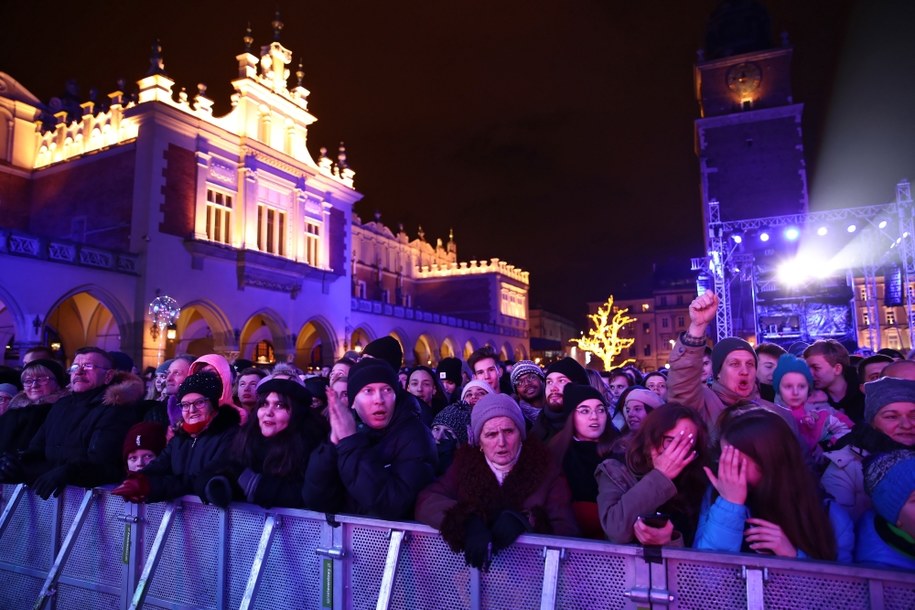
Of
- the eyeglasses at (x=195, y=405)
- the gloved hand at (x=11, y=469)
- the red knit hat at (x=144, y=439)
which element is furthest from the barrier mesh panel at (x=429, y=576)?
the gloved hand at (x=11, y=469)

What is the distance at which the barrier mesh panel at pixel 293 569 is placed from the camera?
10.4 feet

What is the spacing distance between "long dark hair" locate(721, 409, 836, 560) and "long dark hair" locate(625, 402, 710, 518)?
0.26m

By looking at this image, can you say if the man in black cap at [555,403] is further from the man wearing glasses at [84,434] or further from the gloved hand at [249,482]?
the man wearing glasses at [84,434]

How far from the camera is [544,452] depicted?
3.07 m

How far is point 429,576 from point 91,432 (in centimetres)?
315

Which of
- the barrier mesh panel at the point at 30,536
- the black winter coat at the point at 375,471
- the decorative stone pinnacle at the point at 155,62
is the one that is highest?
the decorative stone pinnacle at the point at 155,62

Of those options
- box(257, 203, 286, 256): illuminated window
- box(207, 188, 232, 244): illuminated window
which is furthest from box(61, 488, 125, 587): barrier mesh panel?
box(257, 203, 286, 256): illuminated window

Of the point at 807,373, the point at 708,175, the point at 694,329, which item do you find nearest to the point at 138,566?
the point at 694,329

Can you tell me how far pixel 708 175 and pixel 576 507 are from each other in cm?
3116

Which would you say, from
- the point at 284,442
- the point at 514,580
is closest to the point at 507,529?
the point at 514,580

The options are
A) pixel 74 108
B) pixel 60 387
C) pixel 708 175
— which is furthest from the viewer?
pixel 708 175

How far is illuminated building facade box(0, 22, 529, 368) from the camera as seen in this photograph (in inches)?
699

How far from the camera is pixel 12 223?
22547mm

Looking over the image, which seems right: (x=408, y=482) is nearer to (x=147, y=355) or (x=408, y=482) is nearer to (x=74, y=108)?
(x=147, y=355)
